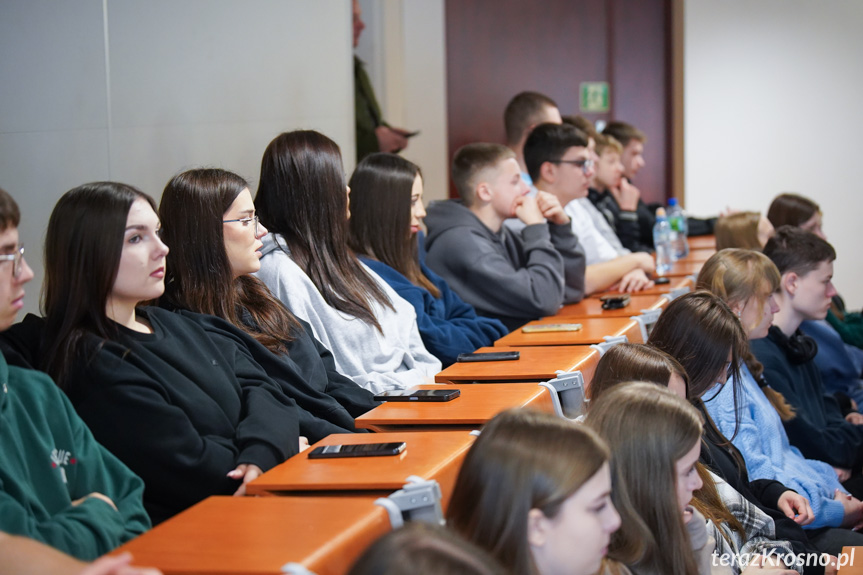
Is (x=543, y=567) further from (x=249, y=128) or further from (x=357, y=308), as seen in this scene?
(x=249, y=128)

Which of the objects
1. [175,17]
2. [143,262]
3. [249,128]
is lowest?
[143,262]

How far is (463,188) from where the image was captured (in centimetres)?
389

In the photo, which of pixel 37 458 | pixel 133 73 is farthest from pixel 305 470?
pixel 133 73

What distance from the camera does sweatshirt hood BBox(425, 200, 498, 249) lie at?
12.3 feet

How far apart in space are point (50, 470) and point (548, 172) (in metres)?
3.29

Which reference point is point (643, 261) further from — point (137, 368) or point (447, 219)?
point (137, 368)

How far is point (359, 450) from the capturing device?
1696 millimetres

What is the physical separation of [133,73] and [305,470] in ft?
5.47

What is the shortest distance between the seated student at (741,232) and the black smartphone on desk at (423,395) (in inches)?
101

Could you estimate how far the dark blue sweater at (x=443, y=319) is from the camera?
10.3ft

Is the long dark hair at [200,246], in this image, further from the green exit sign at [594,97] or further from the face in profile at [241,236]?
the green exit sign at [594,97]

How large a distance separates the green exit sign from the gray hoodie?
12.8ft

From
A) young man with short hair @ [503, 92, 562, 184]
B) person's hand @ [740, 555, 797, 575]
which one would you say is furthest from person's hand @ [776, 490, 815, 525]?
young man with short hair @ [503, 92, 562, 184]

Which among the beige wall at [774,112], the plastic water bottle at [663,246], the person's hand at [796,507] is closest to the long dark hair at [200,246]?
the person's hand at [796,507]
